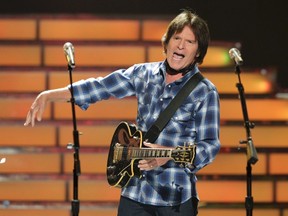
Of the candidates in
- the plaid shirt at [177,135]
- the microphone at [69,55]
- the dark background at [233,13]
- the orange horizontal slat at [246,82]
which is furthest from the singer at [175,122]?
the orange horizontal slat at [246,82]

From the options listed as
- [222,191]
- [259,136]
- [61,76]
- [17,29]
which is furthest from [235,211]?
[17,29]

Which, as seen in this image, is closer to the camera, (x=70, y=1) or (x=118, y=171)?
(x=118, y=171)

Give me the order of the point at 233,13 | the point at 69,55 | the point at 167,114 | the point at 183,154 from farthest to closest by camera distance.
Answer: the point at 233,13 → the point at 69,55 → the point at 167,114 → the point at 183,154

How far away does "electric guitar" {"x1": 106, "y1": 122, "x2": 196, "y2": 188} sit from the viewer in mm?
3029

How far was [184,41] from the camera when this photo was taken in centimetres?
326

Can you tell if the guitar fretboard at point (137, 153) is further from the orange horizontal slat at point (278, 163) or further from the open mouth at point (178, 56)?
the orange horizontal slat at point (278, 163)

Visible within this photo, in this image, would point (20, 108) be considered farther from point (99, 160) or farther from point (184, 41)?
point (184, 41)

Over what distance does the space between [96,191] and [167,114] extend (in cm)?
274

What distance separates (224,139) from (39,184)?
5.52ft

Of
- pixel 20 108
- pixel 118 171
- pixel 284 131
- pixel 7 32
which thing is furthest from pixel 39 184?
pixel 118 171

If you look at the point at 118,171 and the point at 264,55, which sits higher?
the point at 264,55

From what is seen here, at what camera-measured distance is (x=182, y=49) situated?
128 inches

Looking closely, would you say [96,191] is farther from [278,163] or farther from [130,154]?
[130,154]

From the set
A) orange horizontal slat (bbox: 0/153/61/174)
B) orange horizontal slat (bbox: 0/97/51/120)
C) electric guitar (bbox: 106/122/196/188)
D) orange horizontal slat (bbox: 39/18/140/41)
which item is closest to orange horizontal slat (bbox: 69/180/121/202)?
orange horizontal slat (bbox: 0/153/61/174)
